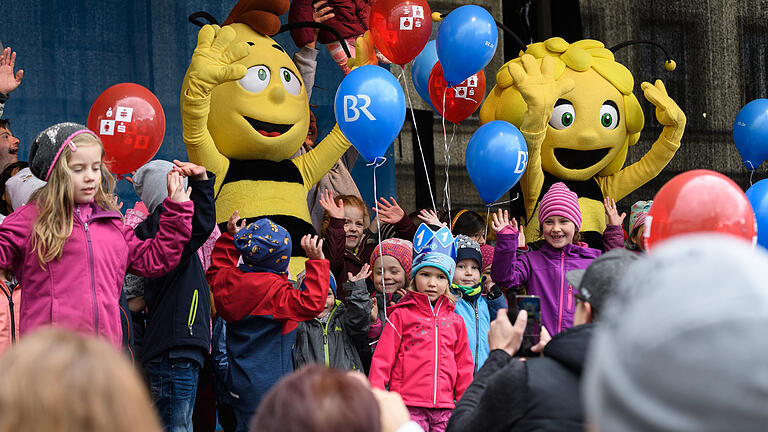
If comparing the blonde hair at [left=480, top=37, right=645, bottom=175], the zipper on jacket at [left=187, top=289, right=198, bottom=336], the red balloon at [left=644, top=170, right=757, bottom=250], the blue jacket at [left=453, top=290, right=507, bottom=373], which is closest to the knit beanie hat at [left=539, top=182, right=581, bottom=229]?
the blue jacket at [left=453, top=290, right=507, bottom=373]

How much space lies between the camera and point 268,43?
4844 mm

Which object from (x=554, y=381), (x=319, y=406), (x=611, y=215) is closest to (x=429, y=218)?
(x=611, y=215)

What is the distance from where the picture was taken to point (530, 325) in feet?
7.21

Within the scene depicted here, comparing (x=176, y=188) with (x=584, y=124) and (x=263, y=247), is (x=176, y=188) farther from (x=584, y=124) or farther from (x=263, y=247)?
(x=584, y=124)

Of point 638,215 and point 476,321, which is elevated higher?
point 638,215

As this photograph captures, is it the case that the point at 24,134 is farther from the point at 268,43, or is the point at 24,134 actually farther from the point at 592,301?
the point at 592,301

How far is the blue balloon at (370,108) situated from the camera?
13.8 ft

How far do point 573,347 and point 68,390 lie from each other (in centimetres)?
112

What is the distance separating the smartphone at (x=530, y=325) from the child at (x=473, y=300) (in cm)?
206

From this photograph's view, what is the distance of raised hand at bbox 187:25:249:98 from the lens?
14.2 feet

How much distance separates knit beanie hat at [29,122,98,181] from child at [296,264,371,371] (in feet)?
4.27

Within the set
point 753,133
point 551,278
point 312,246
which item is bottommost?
point 551,278

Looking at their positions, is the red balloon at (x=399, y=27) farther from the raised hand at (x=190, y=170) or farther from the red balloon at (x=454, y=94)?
the raised hand at (x=190, y=170)

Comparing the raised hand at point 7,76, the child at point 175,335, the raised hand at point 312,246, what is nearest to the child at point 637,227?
the raised hand at point 312,246
